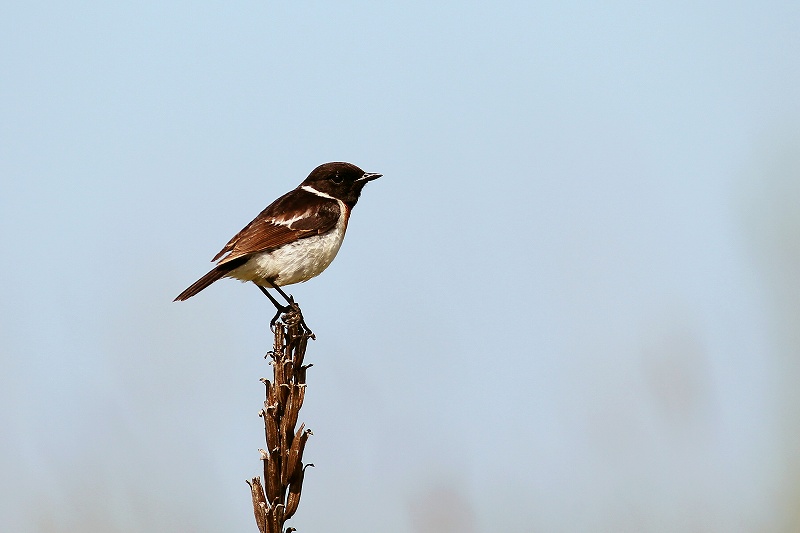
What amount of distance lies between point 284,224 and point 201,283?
840mm

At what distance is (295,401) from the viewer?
3730 mm

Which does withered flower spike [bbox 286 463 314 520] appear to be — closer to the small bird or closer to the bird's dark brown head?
the small bird

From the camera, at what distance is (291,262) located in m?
6.14

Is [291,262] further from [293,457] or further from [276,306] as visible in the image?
[293,457]

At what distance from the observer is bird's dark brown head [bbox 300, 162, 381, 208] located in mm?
7066

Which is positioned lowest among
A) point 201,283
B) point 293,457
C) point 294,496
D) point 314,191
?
point 294,496

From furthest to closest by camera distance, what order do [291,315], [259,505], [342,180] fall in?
[342,180], [291,315], [259,505]

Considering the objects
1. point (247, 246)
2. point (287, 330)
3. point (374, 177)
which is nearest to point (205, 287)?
point (247, 246)

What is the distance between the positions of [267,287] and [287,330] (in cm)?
212

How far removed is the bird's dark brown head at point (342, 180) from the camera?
23.2ft

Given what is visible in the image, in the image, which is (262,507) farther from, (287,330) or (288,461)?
(287,330)

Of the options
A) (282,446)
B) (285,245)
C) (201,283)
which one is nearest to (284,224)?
(285,245)

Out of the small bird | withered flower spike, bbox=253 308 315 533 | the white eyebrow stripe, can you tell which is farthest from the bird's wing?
withered flower spike, bbox=253 308 315 533

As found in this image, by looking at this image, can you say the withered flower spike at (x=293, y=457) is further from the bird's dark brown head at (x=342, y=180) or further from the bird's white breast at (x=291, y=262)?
the bird's dark brown head at (x=342, y=180)
